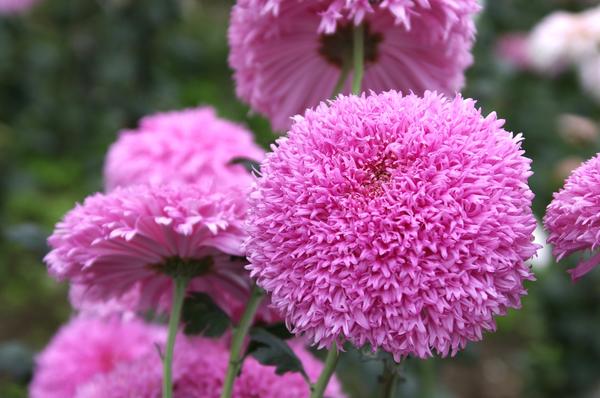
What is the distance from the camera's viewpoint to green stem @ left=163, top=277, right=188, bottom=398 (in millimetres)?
772

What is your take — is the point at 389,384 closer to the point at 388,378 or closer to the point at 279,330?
the point at 388,378

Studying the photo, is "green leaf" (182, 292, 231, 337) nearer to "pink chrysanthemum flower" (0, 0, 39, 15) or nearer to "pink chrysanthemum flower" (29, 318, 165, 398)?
"pink chrysanthemum flower" (29, 318, 165, 398)

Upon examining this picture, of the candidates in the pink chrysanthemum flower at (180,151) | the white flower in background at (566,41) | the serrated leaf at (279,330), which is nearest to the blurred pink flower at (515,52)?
the white flower in background at (566,41)

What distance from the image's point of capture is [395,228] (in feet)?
2.02

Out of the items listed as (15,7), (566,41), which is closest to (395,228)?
(566,41)

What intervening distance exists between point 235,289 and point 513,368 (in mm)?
2768

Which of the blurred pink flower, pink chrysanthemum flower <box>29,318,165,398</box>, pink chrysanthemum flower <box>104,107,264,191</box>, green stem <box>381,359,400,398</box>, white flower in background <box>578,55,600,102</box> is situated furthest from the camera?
the blurred pink flower

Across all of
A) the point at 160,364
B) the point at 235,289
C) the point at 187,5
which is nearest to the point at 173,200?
the point at 235,289

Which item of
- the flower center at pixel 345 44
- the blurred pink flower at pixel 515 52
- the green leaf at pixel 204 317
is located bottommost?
the green leaf at pixel 204 317

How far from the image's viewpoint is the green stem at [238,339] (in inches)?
31.1

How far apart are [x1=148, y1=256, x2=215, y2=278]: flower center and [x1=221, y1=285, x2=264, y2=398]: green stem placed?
0.05m

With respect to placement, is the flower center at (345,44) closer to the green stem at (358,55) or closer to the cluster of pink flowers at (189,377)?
the green stem at (358,55)

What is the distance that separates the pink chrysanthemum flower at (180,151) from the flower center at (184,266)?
1.45 feet

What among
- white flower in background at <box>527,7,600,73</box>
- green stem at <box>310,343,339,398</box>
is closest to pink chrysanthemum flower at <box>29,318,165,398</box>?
green stem at <box>310,343,339,398</box>
